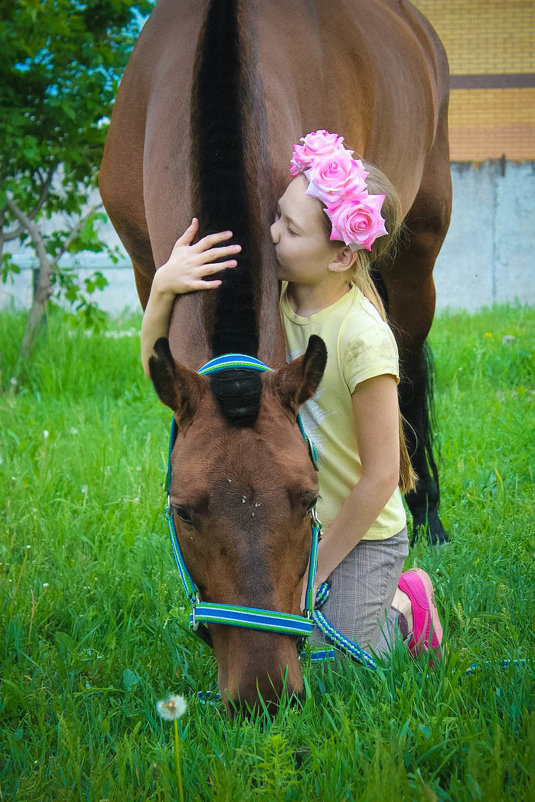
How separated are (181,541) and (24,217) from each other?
4.76 metres

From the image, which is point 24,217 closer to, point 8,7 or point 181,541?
point 8,7

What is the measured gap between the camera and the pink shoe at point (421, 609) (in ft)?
8.16

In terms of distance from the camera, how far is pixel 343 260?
7.49 feet

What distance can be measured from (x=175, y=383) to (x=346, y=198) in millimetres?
679

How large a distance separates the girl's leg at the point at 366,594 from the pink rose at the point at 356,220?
2.85ft

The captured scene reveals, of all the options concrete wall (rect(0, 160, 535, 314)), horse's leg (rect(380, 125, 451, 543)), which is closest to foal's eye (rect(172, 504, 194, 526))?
horse's leg (rect(380, 125, 451, 543))

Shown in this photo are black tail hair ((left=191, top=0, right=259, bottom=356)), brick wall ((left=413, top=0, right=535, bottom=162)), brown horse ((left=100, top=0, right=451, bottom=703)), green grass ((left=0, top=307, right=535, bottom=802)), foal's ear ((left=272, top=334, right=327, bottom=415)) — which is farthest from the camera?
brick wall ((left=413, top=0, right=535, bottom=162))

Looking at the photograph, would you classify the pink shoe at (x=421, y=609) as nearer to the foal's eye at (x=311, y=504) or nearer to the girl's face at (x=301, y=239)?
the foal's eye at (x=311, y=504)

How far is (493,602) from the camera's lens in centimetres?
272

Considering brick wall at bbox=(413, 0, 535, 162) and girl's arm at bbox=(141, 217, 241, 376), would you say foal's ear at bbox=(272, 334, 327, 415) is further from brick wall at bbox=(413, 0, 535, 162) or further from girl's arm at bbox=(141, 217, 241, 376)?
brick wall at bbox=(413, 0, 535, 162)

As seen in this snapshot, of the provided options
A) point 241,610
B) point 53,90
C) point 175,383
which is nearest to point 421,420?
point 175,383

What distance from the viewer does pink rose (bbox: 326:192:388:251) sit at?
214 cm

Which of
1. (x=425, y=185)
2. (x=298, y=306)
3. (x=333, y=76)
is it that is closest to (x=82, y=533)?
(x=298, y=306)

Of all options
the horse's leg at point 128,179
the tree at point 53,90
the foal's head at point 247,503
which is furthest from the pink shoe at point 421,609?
the tree at point 53,90
